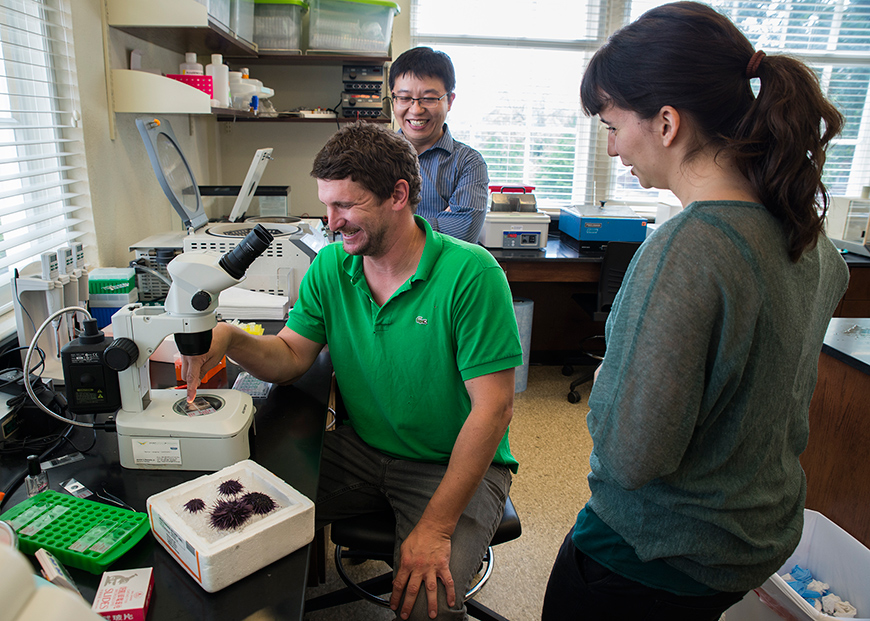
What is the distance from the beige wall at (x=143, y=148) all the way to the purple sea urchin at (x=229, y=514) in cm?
155

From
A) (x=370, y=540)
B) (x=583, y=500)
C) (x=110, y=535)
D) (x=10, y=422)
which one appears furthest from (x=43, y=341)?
(x=583, y=500)

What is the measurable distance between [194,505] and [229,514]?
61 millimetres

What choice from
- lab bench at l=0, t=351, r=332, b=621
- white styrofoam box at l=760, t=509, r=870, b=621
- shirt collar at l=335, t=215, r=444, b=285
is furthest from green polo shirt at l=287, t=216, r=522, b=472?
white styrofoam box at l=760, t=509, r=870, b=621

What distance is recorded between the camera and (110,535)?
0.83m

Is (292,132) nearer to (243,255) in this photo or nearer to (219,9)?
(219,9)

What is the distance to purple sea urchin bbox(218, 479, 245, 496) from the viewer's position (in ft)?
2.86

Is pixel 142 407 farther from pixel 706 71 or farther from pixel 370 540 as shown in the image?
pixel 706 71

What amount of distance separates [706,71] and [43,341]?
147 centimetres

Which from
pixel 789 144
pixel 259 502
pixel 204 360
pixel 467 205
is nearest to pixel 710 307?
pixel 789 144

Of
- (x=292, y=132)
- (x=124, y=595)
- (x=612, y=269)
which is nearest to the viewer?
(x=124, y=595)

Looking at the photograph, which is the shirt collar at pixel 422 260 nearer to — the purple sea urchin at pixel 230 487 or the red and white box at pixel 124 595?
the purple sea urchin at pixel 230 487

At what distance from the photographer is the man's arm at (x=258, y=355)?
1131 mm

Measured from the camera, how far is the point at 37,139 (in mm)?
1799

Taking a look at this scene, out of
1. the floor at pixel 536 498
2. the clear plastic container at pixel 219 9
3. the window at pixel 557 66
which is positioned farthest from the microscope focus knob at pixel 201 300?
the window at pixel 557 66
